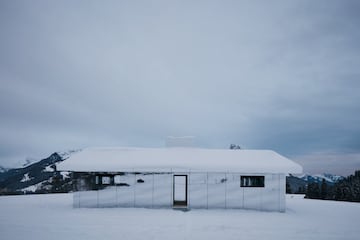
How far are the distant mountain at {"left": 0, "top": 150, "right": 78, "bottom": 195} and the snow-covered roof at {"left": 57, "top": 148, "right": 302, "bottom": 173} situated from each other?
Answer: 295 centimetres

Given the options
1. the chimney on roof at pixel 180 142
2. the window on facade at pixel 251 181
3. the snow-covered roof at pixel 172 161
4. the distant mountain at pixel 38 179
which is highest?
the chimney on roof at pixel 180 142

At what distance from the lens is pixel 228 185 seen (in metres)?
16.0

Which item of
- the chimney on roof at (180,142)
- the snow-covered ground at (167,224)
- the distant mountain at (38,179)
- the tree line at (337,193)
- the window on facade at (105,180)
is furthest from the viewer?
the tree line at (337,193)

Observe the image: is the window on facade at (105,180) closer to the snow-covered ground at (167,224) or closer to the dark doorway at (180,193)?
the snow-covered ground at (167,224)

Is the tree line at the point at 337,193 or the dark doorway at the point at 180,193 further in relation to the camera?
the tree line at the point at 337,193

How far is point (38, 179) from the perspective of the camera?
103 m

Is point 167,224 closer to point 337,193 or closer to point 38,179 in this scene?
point 337,193

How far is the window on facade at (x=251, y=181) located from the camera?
16109 mm

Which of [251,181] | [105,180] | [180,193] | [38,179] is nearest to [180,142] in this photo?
[180,193]

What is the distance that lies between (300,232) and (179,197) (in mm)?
10809

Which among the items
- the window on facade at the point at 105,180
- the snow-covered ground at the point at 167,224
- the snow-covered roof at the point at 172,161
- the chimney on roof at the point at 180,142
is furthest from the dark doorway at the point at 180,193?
the window on facade at the point at 105,180

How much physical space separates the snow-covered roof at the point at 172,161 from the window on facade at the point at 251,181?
25.6 inches

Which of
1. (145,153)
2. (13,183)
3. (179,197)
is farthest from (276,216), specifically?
(13,183)

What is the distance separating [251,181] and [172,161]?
5.44m
